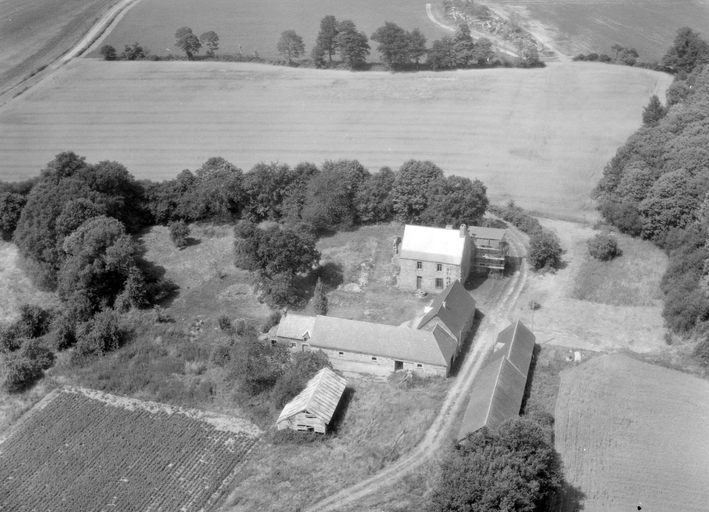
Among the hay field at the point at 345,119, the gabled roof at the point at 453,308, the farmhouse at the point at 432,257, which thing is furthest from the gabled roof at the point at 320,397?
the hay field at the point at 345,119

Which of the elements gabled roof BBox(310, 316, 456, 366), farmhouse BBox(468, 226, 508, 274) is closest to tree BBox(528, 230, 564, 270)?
farmhouse BBox(468, 226, 508, 274)

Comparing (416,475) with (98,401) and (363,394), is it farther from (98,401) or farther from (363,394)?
(98,401)

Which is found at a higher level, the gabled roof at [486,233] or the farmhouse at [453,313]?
the gabled roof at [486,233]

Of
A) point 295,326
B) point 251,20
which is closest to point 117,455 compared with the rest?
point 295,326

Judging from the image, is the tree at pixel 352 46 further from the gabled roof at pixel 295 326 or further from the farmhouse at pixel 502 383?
the farmhouse at pixel 502 383

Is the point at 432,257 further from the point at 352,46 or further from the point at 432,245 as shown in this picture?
the point at 352,46

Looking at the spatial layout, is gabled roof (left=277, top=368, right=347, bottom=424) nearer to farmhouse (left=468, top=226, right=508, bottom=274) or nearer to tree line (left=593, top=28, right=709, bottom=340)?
farmhouse (left=468, top=226, right=508, bottom=274)

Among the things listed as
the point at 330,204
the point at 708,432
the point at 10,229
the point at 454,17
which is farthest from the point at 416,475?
the point at 454,17
